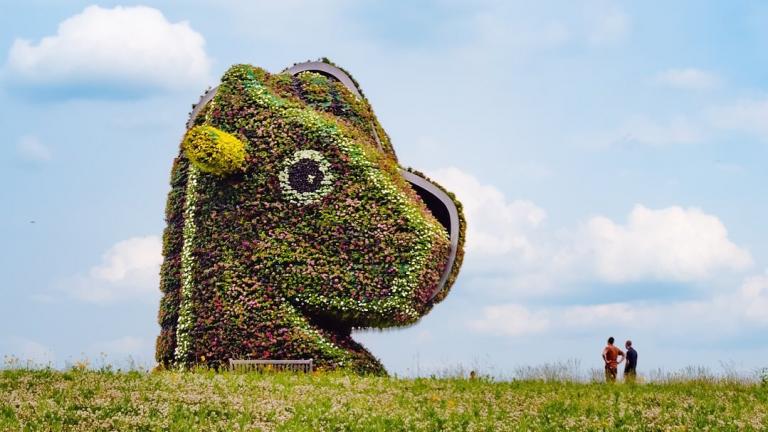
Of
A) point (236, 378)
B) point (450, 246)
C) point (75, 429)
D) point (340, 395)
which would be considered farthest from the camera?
point (450, 246)

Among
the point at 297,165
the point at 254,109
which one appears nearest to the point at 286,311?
the point at 297,165

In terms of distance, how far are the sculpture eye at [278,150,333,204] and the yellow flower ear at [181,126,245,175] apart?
0.97 metres

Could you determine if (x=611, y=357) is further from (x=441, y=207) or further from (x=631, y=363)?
(x=441, y=207)

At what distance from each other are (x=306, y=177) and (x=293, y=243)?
1.38 metres

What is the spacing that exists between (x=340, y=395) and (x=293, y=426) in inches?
92.3

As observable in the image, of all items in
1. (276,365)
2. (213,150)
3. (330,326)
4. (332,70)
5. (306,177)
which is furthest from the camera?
(332,70)

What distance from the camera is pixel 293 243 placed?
2044 centimetres

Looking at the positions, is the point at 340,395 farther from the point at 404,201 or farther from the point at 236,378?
the point at 404,201

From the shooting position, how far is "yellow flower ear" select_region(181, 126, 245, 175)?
20.3m

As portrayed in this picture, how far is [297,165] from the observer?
68.2ft

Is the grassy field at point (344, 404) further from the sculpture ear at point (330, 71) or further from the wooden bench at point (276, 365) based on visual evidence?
the sculpture ear at point (330, 71)

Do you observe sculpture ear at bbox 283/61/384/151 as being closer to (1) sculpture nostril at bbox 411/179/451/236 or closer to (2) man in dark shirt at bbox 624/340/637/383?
(1) sculpture nostril at bbox 411/179/451/236

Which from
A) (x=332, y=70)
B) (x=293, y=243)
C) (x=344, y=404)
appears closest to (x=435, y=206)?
(x=293, y=243)

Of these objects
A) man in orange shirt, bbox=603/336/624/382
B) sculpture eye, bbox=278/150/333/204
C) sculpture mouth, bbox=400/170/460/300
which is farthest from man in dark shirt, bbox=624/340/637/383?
sculpture eye, bbox=278/150/333/204
